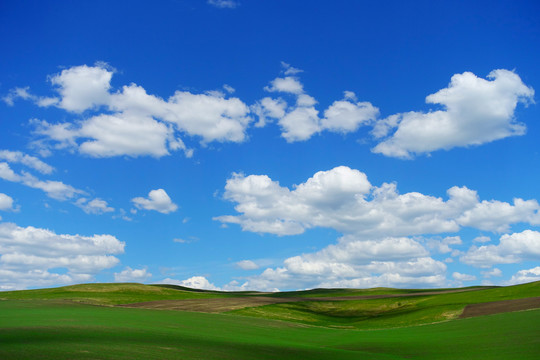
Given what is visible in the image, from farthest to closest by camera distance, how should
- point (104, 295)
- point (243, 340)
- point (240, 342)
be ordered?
1. point (104, 295)
2. point (243, 340)
3. point (240, 342)

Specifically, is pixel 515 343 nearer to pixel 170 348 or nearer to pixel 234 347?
pixel 234 347

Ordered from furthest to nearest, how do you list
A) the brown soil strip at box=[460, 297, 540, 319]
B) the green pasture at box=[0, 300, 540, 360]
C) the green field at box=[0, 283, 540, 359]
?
the brown soil strip at box=[460, 297, 540, 319]
the green field at box=[0, 283, 540, 359]
the green pasture at box=[0, 300, 540, 360]

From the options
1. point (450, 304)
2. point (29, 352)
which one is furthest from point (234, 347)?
point (450, 304)

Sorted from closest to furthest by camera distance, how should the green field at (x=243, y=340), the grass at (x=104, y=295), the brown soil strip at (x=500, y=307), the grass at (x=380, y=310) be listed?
the green field at (x=243, y=340) → the brown soil strip at (x=500, y=307) → the grass at (x=380, y=310) → the grass at (x=104, y=295)

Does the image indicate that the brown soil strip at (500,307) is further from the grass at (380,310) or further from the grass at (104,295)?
the grass at (104,295)

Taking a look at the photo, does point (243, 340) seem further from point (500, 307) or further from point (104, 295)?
point (104, 295)

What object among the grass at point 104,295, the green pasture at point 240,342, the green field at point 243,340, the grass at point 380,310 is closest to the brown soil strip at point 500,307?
the grass at point 380,310

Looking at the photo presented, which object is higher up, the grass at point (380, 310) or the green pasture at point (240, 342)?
the green pasture at point (240, 342)

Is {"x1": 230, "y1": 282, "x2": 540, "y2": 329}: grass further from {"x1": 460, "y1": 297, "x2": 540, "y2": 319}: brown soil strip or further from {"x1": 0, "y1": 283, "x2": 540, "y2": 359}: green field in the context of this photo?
{"x1": 0, "y1": 283, "x2": 540, "y2": 359}: green field

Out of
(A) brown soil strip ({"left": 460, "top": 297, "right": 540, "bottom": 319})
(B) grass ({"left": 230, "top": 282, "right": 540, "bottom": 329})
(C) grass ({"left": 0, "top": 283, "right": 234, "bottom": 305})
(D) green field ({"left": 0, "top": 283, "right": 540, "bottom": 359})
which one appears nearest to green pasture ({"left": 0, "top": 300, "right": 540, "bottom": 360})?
(D) green field ({"left": 0, "top": 283, "right": 540, "bottom": 359})

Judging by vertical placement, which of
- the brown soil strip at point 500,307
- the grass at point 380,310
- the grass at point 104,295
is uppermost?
the grass at point 104,295

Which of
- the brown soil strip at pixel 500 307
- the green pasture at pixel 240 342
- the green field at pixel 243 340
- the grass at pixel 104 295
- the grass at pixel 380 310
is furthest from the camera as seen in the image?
the grass at pixel 104 295

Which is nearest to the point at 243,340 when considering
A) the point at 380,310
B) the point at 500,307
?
the point at 500,307

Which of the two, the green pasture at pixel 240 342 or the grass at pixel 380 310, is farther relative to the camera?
the grass at pixel 380 310
